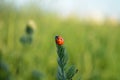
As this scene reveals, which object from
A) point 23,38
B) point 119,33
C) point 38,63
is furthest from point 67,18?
point 23,38

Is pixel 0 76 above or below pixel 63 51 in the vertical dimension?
below

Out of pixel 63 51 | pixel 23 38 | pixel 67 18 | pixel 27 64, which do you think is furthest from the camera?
pixel 67 18

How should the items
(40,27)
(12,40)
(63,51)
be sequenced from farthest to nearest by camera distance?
(40,27), (12,40), (63,51)

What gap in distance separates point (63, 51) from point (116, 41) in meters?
3.21

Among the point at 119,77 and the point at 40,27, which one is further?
the point at 40,27

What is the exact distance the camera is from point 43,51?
9.95 feet

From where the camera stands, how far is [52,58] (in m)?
2.82

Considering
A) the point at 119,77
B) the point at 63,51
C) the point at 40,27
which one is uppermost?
the point at 63,51

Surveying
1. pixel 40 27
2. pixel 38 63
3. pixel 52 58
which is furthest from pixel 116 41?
pixel 38 63

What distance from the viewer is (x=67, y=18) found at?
4.75 m

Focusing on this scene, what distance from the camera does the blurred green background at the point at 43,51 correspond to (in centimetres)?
220

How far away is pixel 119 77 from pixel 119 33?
1.79m

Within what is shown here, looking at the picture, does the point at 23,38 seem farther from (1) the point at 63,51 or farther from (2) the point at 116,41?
(2) the point at 116,41

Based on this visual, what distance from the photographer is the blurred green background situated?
2.20 meters
